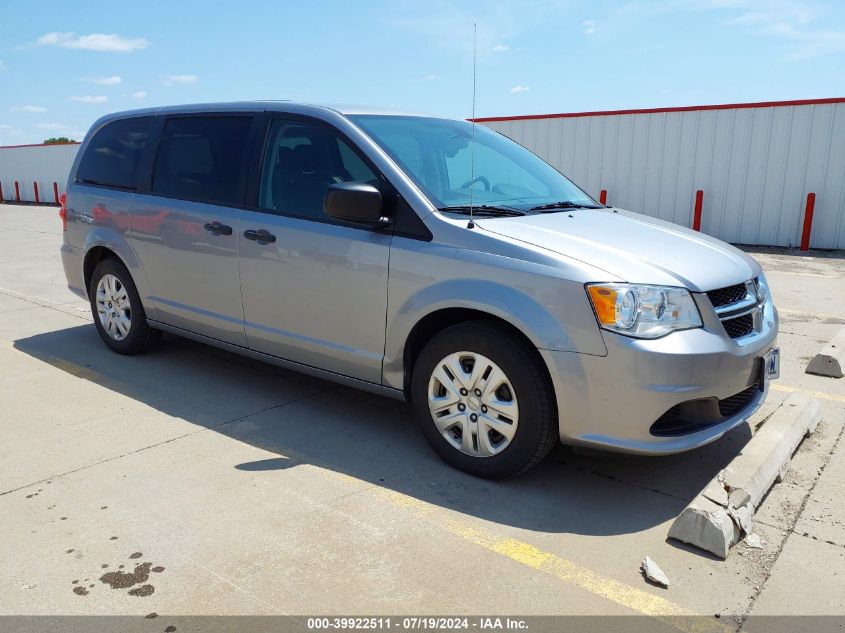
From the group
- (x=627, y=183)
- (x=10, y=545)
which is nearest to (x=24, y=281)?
(x=10, y=545)

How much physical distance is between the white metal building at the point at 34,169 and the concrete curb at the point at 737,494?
2978 centimetres

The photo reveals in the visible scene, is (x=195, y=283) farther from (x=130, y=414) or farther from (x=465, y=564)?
(x=465, y=564)

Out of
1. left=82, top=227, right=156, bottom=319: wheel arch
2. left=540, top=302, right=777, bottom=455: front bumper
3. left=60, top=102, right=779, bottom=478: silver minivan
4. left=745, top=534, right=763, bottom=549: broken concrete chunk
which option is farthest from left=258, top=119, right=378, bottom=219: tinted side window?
left=745, top=534, right=763, bottom=549: broken concrete chunk

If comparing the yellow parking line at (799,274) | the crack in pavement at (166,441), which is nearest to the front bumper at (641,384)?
the crack in pavement at (166,441)

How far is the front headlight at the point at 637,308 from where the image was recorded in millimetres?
3074

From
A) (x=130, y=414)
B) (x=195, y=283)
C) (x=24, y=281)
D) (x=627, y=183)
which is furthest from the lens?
(x=627, y=183)

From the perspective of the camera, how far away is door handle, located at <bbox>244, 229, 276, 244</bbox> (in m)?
4.22

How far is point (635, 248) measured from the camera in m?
3.43

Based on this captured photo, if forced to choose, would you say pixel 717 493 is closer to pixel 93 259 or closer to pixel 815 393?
pixel 815 393

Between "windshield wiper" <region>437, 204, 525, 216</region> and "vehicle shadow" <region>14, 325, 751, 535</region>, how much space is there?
1.33 meters

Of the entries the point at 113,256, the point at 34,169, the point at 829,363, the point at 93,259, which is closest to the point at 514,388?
the point at 829,363

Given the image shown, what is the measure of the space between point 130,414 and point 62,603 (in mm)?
1981

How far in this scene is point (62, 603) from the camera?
8.50 feet

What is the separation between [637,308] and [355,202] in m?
1.47
